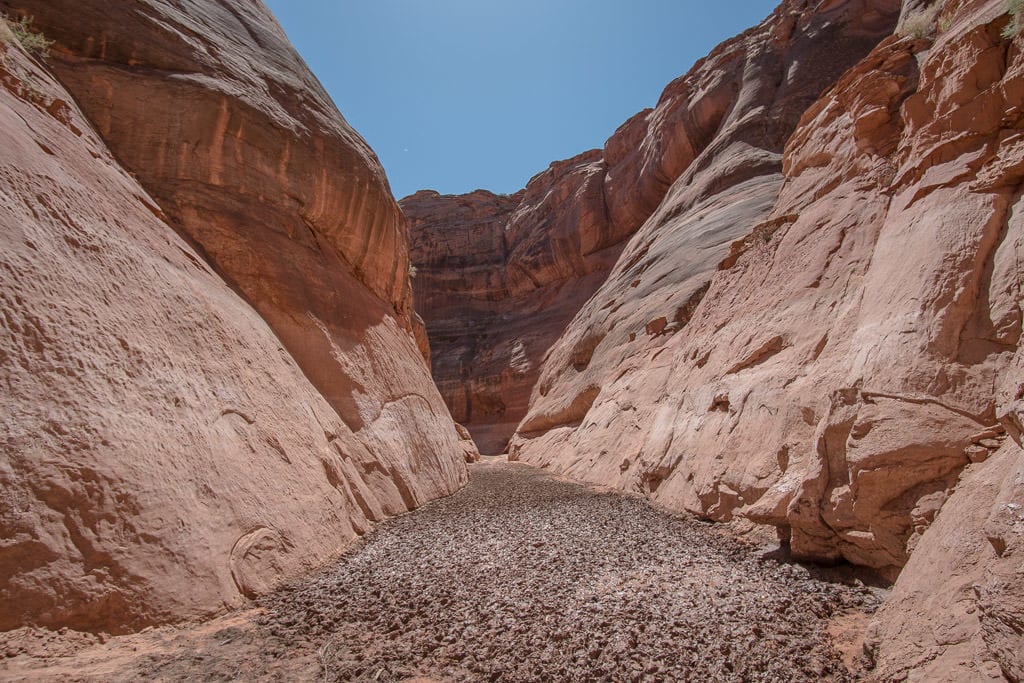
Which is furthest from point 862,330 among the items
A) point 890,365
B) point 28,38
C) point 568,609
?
point 28,38

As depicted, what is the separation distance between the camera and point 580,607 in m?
3.78

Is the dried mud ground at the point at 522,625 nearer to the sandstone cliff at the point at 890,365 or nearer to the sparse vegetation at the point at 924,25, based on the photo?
the sandstone cliff at the point at 890,365

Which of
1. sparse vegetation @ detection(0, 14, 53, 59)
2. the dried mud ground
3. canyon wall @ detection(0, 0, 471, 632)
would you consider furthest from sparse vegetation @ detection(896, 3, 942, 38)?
sparse vegetation @ detection(0, 14, 53, 59)

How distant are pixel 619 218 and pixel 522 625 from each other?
29889 mm

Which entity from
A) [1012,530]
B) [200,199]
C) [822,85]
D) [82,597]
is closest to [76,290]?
[82,597]

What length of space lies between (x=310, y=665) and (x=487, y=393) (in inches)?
1105

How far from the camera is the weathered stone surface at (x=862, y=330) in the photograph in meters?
3.89

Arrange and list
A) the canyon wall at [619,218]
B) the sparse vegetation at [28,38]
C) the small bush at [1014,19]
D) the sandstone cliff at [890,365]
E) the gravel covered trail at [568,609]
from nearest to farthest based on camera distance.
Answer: the sandstone cliff at [890,365]
the gravel covered trail at [568,609]
the small bush at [1014,19]
the sparse vegetation at [28,38]
the canyon wall at [619,218]

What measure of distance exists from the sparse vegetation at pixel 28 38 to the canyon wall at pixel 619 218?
13.5m

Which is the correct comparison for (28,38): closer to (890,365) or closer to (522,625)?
(522,625)

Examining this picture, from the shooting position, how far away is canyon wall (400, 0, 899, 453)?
679 inches

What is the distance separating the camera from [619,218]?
30.7 m

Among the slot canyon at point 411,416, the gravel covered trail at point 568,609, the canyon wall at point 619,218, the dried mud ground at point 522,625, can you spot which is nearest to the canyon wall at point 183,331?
the slot canyon at point 411,416

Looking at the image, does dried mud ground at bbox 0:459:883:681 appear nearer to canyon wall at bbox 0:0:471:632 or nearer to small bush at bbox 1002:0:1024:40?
canyon wall at bbox 0:0:471:632
